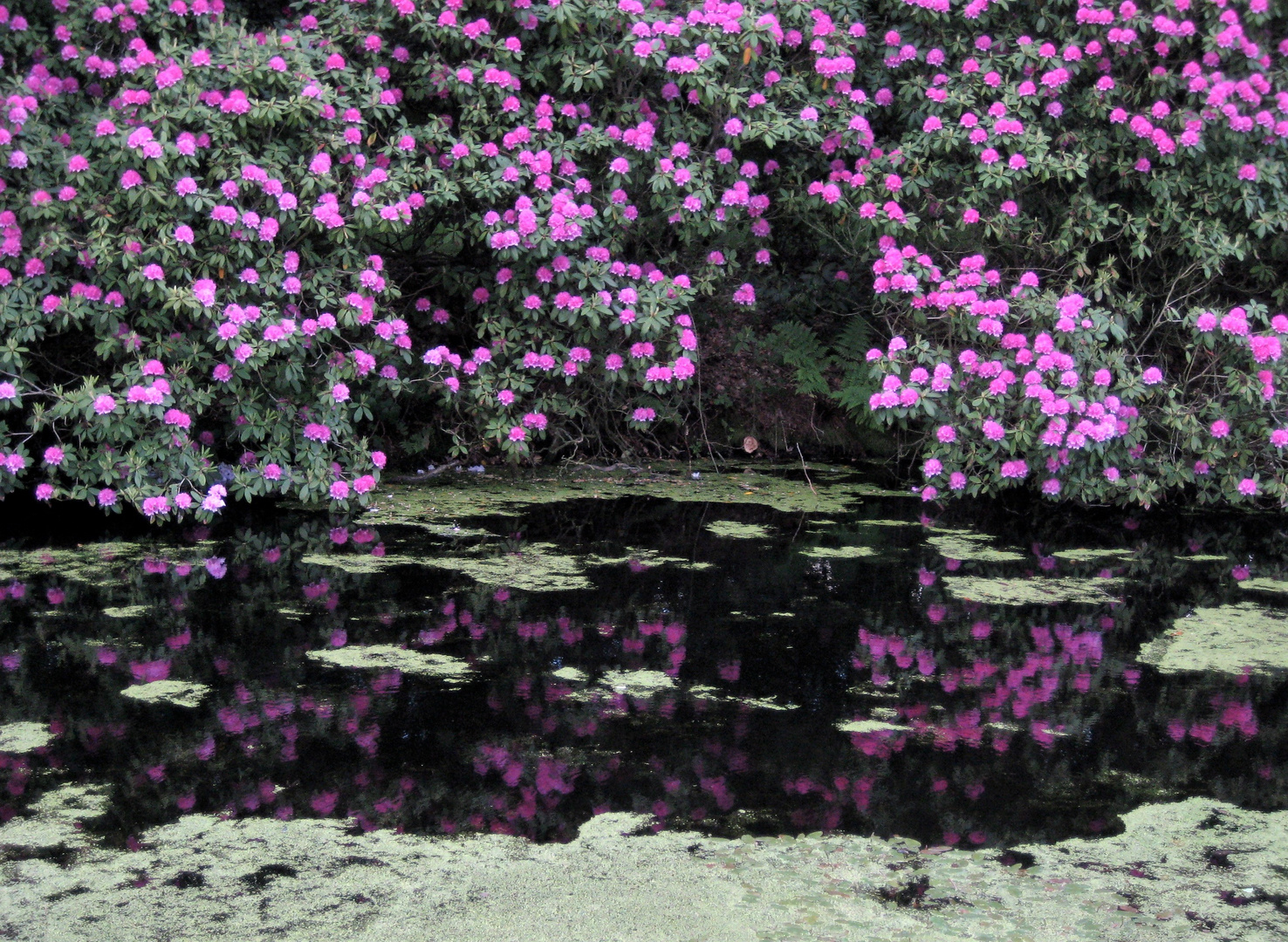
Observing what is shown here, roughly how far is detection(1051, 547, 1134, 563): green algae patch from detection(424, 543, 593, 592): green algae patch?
1984 millimetres

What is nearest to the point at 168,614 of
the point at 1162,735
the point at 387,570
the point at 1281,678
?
the point at 387,570

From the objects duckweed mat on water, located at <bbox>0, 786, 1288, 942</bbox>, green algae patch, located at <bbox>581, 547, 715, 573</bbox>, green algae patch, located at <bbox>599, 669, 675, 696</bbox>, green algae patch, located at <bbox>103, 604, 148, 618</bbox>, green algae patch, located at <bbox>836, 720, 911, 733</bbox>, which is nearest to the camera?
duckweed mat on water, located at <bbox>0, 786, 1288, 942</bbox>

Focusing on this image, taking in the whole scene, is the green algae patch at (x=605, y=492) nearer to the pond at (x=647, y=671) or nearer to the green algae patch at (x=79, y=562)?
the pond at (x=647, y=671)

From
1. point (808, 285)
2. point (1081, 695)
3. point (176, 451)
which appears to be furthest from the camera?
point (808, 285)

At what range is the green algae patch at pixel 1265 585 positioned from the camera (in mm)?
4922

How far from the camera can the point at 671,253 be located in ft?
22.1

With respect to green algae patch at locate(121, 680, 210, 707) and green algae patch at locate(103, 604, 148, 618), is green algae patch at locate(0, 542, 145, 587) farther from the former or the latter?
green algae patch at locate(121, 680, 210, 707)

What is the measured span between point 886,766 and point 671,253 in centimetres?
394

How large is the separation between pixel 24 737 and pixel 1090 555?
400cm

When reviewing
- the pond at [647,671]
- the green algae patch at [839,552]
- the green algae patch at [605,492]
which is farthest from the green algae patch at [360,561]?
the green algae patch at [839,552]

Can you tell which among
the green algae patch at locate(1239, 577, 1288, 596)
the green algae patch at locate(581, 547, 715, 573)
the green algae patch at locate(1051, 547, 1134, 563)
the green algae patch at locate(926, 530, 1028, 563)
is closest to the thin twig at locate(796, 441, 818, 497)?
the green algae patch at locate(926, 530, 1028, 563)

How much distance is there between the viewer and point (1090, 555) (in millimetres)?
5434

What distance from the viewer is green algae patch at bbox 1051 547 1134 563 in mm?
5355

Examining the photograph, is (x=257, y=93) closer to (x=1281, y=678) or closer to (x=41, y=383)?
(x=41, y=383)
